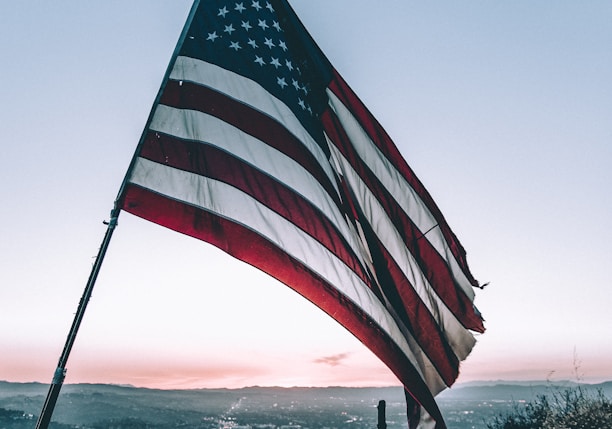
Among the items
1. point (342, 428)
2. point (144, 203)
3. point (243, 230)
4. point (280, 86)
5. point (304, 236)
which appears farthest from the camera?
point (342, 428)

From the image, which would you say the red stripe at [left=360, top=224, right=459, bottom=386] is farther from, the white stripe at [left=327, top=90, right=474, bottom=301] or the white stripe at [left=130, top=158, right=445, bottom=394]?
the white stripe at [left=327, top=90, right=474, bottom=301]

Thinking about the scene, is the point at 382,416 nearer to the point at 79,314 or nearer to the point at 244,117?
the point at 244,117

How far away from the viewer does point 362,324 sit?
528 centimetres

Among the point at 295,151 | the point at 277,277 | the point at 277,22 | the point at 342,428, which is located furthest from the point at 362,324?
the point at 342,428

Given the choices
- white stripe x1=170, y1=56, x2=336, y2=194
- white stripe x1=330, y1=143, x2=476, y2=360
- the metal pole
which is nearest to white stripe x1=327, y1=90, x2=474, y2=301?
white stripe x1=330, y1=143, x2=476, y2=360

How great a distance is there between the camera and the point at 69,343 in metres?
3.53

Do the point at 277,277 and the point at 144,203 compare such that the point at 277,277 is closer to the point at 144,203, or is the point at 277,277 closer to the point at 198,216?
the point at 198,216

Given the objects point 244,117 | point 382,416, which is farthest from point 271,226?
point 382,416

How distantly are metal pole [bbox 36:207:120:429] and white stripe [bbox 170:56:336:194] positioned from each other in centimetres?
188

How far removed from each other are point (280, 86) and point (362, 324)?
287cm

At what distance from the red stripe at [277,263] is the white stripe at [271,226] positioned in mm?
65

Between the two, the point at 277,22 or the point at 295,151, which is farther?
the point at 277,22

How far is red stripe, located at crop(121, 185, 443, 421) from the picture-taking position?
4508 millimetres

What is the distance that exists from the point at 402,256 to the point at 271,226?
1.92m
